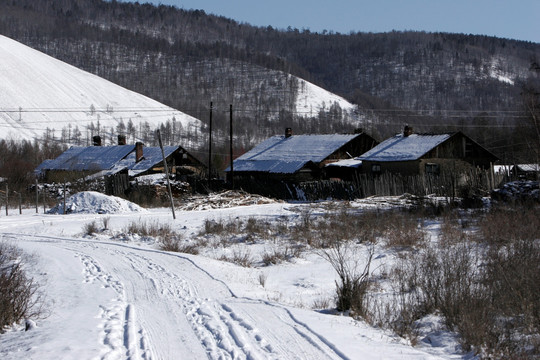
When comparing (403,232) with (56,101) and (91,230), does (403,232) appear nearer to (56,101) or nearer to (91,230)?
(91,230)

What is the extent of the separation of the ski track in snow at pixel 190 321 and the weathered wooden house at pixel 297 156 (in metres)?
36.8

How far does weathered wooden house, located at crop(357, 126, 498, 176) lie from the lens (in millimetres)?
45406

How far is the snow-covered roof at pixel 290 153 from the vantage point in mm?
49688

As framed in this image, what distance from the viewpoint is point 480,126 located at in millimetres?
86188

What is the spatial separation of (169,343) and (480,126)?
287 ft

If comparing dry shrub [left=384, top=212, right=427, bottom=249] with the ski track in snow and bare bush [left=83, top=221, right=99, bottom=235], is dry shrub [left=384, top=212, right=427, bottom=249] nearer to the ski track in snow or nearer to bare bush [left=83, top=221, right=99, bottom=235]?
the ski track in snow

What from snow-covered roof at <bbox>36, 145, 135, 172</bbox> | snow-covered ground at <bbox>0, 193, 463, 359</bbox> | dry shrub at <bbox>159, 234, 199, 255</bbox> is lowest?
dry shrub at <bbox>159, 234, 199, 255</bbox>

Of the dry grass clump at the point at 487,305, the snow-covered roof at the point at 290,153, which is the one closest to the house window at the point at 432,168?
the snow-covered roof at the point at 290,153

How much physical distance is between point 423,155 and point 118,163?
102 feet

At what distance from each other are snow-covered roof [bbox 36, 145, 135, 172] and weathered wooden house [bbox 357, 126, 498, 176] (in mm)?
26647

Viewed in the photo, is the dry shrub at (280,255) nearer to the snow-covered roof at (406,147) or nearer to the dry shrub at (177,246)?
the dry shrub at (177,246)

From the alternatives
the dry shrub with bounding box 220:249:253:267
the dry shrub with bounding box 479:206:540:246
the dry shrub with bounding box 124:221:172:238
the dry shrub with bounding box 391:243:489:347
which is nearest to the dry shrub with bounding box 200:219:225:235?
the dry shrub with bounding box 124:221:172:238

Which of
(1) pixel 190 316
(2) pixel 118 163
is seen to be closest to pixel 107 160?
(2) pixel 118 163

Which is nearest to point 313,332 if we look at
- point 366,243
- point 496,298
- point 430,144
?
point 496,298
